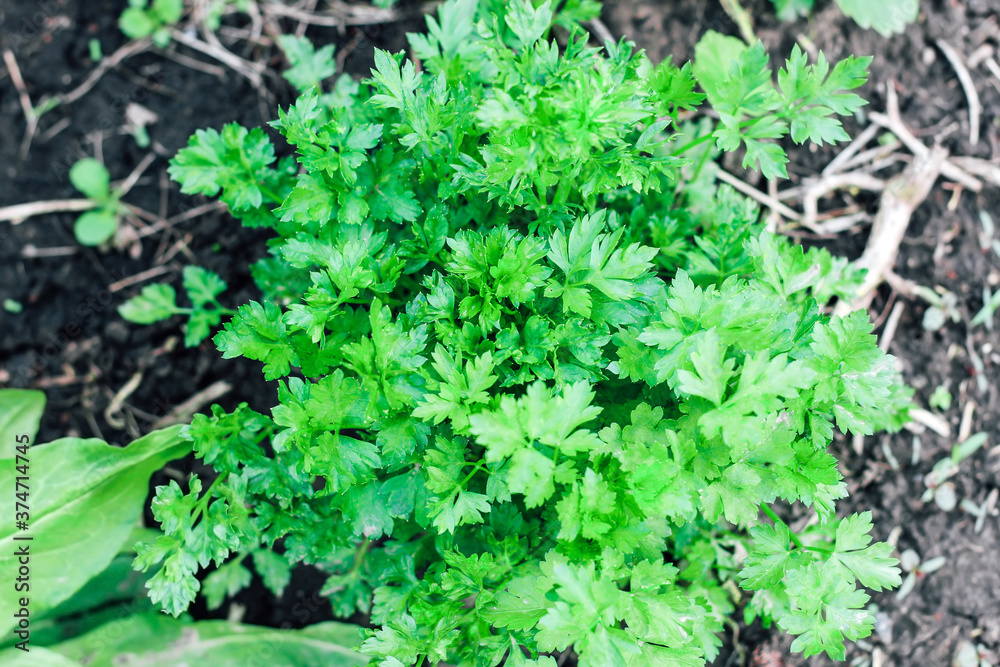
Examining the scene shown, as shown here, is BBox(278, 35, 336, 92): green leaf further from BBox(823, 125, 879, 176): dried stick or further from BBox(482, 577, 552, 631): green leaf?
BBox(823, 125, 879, 176): dried stick

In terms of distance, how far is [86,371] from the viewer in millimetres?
2471

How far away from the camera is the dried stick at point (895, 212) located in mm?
2432

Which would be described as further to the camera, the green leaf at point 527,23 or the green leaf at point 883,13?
the green leaf at point 883,13

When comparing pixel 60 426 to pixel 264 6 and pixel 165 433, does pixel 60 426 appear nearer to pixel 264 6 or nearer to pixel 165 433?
pixel 165 433

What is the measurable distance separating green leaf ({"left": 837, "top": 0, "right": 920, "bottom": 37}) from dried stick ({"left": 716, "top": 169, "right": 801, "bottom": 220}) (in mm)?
654

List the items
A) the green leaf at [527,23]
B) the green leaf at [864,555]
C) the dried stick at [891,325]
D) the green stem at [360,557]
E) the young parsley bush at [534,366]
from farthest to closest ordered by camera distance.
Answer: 1. the dried stick at [891,325]
2. the green stem at [360,557]
3. the green leaf at [864,555]
4. the green leaf at [527,23]
5. the young parsley bush at [534,366]

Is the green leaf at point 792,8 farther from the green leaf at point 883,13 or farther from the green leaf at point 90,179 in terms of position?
the green leaf at point 90,179

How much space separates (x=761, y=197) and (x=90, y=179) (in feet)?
7.89

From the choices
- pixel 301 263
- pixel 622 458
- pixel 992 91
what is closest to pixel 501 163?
pixel 301 263

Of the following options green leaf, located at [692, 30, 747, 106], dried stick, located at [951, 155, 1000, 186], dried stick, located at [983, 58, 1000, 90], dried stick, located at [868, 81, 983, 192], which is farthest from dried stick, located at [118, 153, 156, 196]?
dried stick, located at [983, 58, 1000, 90]

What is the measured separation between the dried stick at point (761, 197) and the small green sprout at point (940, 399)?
77 cm

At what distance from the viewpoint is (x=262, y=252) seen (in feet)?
8.13

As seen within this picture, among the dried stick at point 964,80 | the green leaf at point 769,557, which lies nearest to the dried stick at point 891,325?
the dried stick at point 964,80

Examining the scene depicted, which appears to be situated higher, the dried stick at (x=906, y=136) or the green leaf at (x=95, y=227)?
the dried stick at (x=906, y=136)
